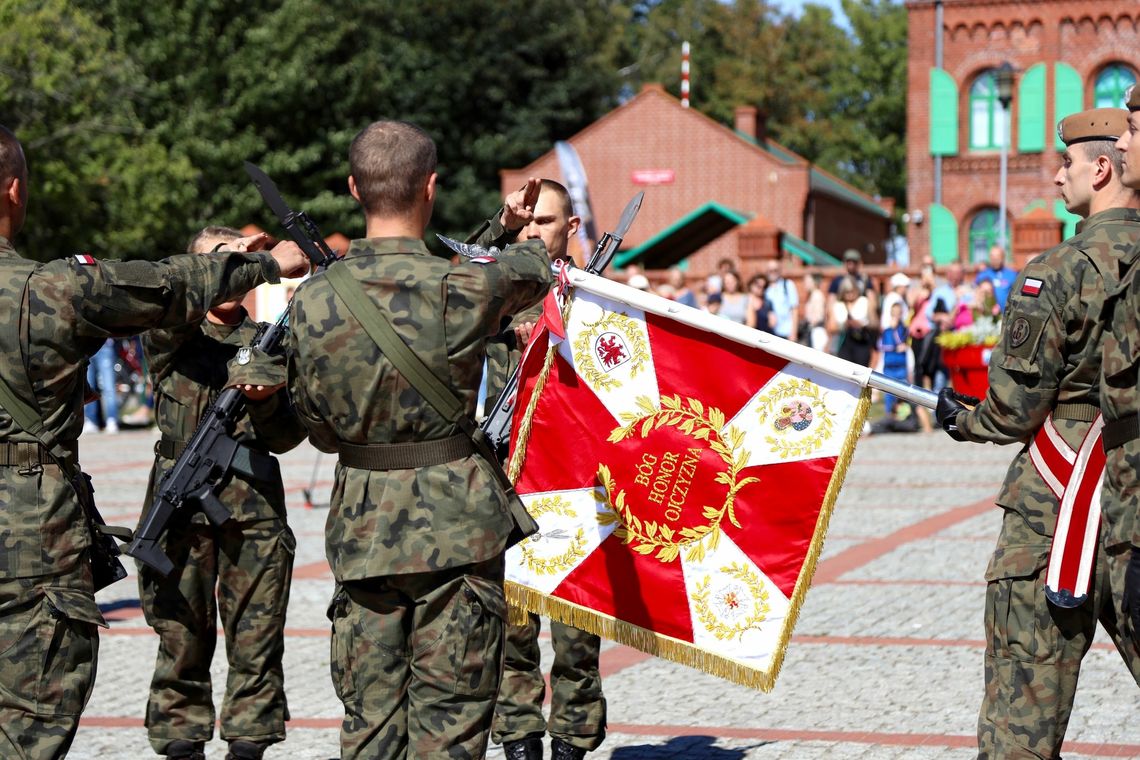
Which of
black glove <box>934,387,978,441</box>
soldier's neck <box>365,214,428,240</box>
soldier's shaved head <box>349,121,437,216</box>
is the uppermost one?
soldier's shaved head <box>349,121,437,216</box>

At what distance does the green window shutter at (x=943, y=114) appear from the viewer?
46.9 m

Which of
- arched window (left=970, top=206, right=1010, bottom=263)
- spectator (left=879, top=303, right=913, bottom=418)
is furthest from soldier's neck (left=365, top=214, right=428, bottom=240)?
arched window (left=970, top=206, right=1010, bottom=263)

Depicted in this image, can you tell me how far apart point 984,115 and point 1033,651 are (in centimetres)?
4486

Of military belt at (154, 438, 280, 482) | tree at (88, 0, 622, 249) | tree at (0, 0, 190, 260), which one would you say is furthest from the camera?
tree at (88, 0, 622, 249)

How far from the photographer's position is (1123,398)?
423 cm

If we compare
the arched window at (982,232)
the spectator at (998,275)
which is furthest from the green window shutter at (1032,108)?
the spectator at (998,275)

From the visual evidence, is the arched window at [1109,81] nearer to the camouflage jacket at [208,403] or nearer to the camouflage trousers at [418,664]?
the camouflage jacket at [208,403]

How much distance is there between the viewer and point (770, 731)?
651 centimetres

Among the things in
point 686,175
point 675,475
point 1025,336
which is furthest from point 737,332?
point 686,175

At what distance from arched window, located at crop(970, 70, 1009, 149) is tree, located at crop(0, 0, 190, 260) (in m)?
22.2

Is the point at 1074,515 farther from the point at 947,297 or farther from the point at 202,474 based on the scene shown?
the point at 947,297

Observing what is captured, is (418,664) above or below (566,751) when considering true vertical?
above

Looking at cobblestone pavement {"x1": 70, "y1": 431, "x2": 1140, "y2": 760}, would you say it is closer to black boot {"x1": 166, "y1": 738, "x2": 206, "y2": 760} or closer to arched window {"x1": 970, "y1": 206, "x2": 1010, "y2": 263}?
black boot {"x1": 166, "y1": 738, "x2": 206, "y2": 760}

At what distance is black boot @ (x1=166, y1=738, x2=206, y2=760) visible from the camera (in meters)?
5.78
